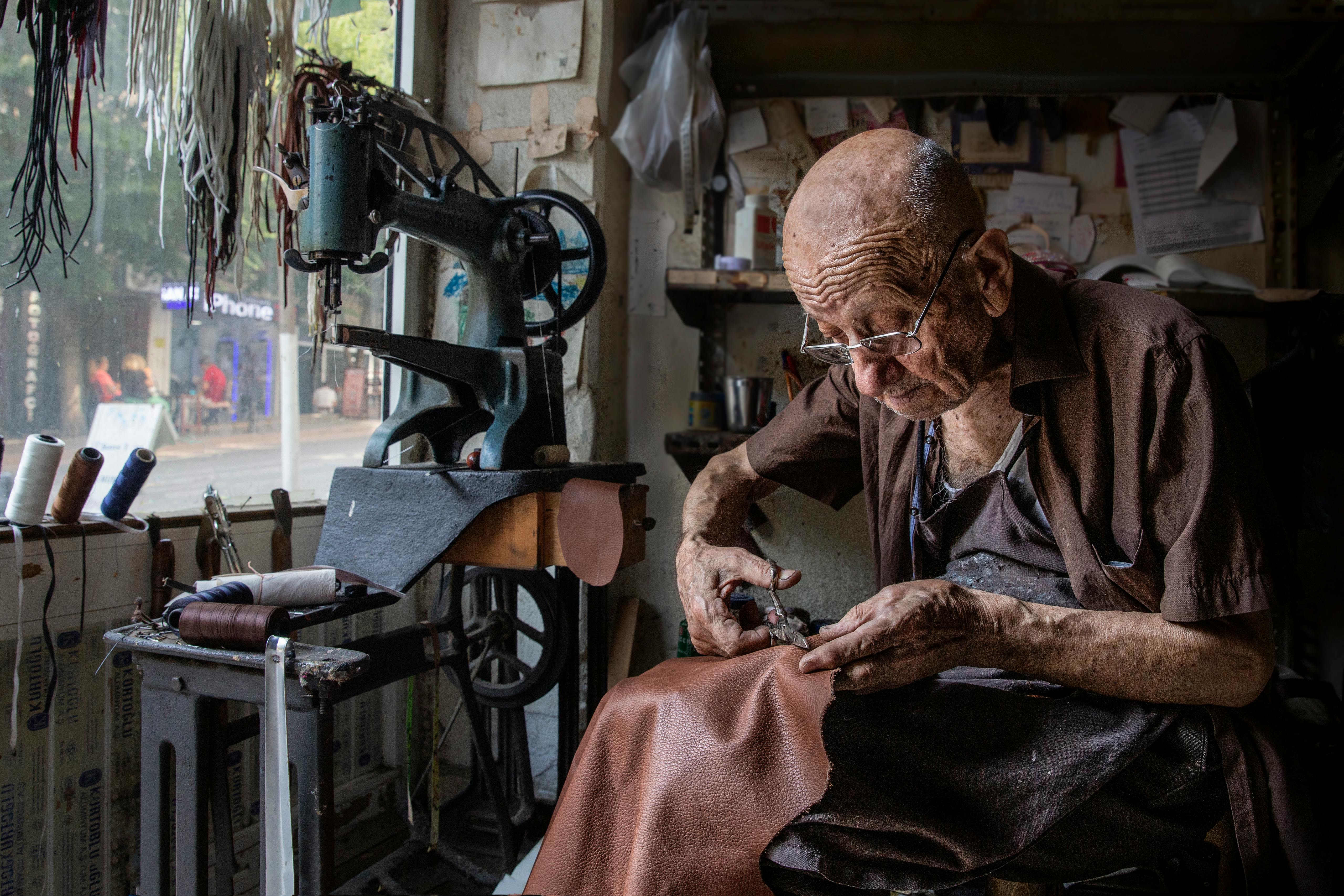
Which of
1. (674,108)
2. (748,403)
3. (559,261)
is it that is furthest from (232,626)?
(674,108)

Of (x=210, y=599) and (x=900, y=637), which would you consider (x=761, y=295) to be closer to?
(x=900, y=637)

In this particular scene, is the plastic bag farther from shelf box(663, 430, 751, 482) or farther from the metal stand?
the metal stand

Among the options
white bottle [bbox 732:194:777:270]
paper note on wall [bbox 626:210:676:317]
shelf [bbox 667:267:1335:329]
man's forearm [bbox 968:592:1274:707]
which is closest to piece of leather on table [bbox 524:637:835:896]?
man's forearm [bbox 968:592:1274:707]

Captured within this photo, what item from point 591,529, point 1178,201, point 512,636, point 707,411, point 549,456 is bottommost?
point 512,636

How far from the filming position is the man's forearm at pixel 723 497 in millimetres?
1596

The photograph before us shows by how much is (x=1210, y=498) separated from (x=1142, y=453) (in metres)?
0.10

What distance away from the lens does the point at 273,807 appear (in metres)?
1.10

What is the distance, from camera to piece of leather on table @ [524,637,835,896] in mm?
973

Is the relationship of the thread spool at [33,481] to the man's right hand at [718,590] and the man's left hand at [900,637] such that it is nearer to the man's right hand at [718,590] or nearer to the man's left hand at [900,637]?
the man's right hand at [718,590]

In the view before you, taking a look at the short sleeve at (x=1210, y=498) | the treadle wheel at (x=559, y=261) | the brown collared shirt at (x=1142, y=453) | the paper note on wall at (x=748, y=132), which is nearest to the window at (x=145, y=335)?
the treadle wheel at (x=559, y=261)

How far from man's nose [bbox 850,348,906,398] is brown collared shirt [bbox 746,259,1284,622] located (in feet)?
0.59

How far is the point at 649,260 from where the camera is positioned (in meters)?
2.51

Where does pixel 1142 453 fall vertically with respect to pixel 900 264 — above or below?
below

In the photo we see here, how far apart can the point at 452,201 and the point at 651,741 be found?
3.72 ft
